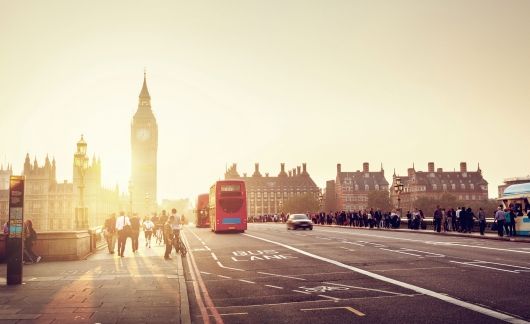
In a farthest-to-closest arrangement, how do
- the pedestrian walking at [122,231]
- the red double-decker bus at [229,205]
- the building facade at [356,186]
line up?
the building facade at [356,186], the red double-decker bus at [229,205], the pedestrian walking at [122,231]

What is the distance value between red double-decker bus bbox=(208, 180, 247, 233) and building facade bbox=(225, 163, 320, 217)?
138530 millimetres

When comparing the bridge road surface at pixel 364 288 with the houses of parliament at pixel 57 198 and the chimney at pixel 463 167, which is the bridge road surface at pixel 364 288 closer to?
the houses of parliament at pixel 57 198

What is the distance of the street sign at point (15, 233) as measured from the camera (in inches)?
497

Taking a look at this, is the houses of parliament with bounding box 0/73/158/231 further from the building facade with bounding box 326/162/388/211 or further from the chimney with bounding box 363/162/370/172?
the chimney with bounding box 363/162/370/172

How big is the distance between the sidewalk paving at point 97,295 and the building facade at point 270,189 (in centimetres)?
16374

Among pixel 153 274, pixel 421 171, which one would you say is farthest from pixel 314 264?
pixel 421 171

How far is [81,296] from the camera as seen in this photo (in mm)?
10602

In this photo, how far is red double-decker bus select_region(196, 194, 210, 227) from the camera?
6072 cm

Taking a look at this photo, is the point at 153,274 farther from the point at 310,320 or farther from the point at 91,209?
the point at 91,209

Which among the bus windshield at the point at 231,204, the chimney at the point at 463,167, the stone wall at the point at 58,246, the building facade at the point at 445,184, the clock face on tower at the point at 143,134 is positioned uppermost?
the clock face on tower at the point at 143,134

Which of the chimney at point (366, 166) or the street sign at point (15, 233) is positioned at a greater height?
the chimney at point (366, 166)

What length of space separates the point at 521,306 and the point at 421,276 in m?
4.29

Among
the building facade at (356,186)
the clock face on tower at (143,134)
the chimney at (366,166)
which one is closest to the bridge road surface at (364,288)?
the building facade at (356,186)

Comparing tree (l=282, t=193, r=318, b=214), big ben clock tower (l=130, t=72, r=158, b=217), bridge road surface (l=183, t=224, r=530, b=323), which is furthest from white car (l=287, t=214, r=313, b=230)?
big ben clock tower (l=130, t=72, r=158, b=217)
